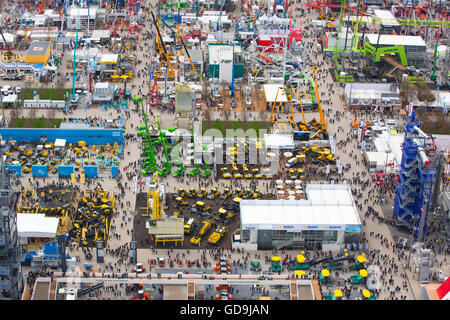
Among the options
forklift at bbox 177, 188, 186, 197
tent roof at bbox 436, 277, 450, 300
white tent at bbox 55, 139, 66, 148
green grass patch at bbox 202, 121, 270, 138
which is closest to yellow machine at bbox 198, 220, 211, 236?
forklift at bbox 177, 188, 186, 197

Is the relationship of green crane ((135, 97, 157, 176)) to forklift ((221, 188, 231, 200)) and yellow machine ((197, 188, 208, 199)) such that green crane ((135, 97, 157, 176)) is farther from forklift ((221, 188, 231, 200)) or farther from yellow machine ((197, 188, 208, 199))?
forklift ((221, 188, 231, 200))

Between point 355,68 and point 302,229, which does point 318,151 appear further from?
point 355,68

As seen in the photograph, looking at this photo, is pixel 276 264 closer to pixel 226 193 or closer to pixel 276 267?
pixel 276 267

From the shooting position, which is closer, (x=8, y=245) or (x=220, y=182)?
(x=8, y=245)

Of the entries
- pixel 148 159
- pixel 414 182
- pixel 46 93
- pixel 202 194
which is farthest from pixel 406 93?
pixel 46 93

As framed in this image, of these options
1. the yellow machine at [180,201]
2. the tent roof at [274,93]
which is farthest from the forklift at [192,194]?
→ the tent roof at [274,93]

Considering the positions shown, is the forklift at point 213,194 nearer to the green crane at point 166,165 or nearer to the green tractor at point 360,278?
the green crane at point 166,165

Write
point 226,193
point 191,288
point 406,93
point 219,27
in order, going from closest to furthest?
1. point 191,288
2. point 226,193
3. point 406,93
4. point 219,27
